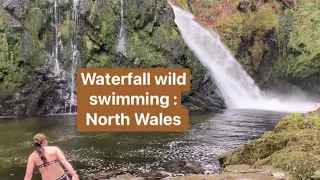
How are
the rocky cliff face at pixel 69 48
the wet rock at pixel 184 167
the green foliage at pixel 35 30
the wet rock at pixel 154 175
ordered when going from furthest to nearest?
1. the green foliage at pixel 35 30
2. the rocky cliff face at pixel 69 48
3. the wet rock at pixel 184 167
4. the wet rock at pixel 154 175

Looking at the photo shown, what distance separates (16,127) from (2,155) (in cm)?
774

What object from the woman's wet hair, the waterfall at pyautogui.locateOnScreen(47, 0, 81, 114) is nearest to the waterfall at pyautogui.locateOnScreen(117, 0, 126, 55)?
the waterfall at pyautogui.locateOnScreen(47, 0, 81, 114)

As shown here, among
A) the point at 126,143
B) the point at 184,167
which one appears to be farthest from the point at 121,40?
the point at 184,167

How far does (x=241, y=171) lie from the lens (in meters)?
10.4

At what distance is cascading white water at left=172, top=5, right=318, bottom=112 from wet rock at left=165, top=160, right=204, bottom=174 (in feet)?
69.8

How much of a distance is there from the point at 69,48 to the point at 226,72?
1442 cm

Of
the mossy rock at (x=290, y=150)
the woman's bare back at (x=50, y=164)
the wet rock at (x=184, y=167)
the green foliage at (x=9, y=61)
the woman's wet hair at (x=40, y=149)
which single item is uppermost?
the green foliage at (x=9, y=61)

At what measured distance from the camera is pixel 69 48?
32531 mm

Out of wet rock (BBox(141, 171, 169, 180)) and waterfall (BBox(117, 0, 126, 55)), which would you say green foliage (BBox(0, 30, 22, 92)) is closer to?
waterfall (BBox(117, 0, 126, 55))

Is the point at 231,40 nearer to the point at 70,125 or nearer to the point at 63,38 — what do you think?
the point at 63,38

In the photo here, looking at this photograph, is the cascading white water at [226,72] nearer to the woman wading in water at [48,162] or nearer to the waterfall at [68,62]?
the waterfall at [68,62]

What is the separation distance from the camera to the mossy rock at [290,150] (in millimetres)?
9238

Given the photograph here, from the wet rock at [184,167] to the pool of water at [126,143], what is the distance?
302 mm

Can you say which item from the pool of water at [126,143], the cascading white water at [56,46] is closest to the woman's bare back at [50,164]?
the pool of water at [126,143]
